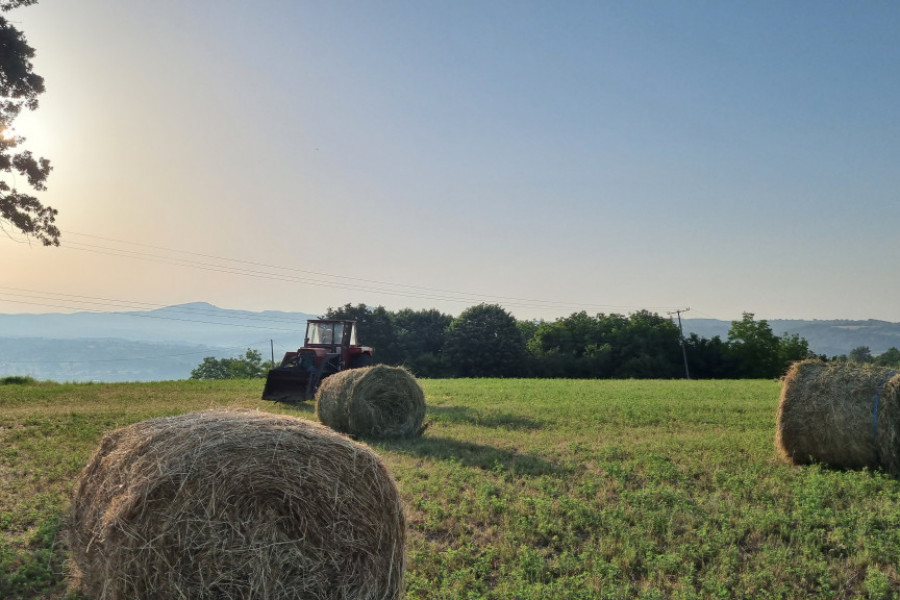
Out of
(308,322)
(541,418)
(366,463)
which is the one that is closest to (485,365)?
(308,322)

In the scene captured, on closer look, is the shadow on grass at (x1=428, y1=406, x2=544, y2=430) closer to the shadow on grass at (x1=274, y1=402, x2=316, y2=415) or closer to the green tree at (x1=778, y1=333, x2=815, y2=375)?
the shadow on grass at (x1=274, y1=402, x2=316, y2=415)

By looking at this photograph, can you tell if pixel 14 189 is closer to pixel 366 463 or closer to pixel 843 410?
pixel 366 463

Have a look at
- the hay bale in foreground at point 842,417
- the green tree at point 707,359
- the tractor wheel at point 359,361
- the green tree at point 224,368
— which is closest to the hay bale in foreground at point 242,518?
the hay bale in foreground at point 842,417

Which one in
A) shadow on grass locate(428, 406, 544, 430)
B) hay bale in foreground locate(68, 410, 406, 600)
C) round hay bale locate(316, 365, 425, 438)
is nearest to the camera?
hay bale in foreground locate(68, 410, 406, 600)

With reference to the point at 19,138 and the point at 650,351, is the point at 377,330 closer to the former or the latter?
the point at 650,351

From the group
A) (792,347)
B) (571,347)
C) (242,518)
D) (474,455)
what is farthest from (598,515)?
(792,347)

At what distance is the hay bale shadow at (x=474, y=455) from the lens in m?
9.05

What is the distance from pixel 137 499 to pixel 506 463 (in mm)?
6061

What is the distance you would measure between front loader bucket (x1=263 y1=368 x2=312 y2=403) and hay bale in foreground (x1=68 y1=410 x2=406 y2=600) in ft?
42.1

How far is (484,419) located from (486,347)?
1639 inches

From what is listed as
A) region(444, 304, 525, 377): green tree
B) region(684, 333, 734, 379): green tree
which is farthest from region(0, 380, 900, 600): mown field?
region(684, 333, 734, 379): green tree

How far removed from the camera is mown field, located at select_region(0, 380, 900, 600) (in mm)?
5234

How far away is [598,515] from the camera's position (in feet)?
21.9

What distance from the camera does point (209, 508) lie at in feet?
14.0
